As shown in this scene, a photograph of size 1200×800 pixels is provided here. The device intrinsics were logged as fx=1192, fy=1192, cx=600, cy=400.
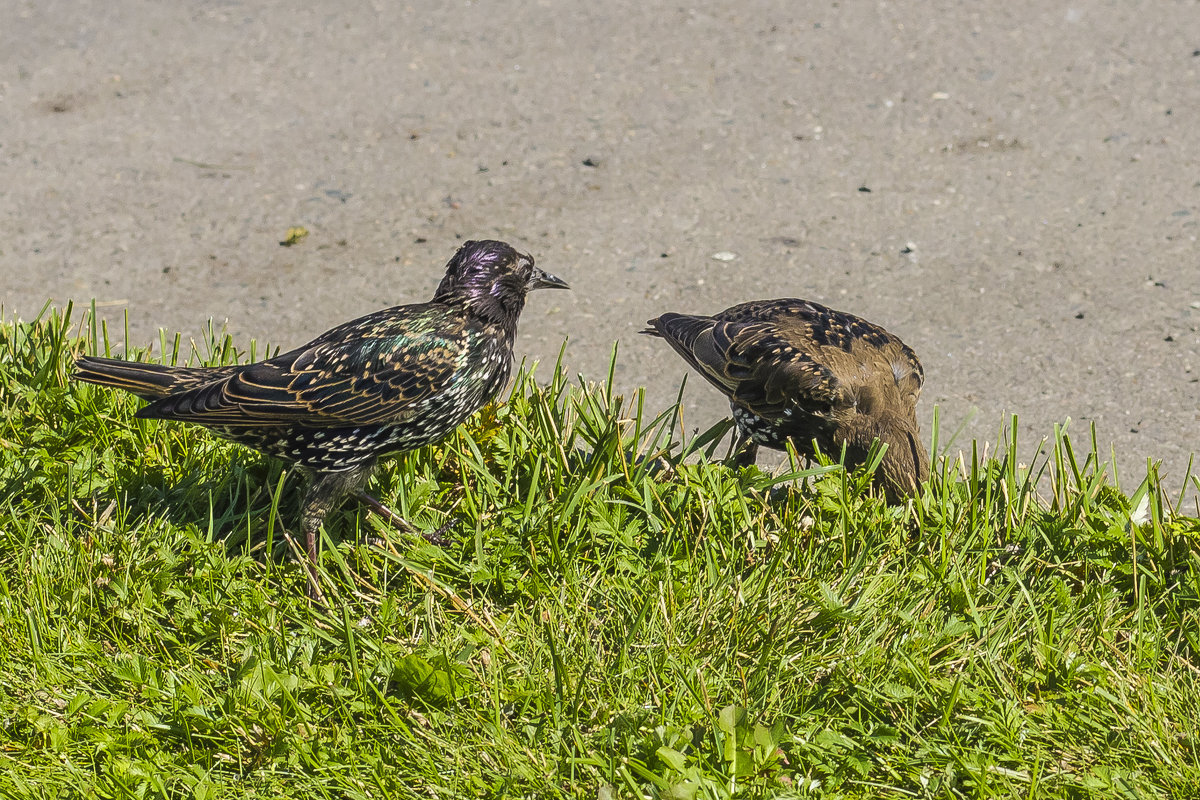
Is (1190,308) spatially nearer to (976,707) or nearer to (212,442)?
(976,707)

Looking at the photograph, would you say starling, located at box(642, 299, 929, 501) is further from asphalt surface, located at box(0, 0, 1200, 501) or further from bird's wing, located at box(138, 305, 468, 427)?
bird's wing, located at box(138, 305, 468, 427)

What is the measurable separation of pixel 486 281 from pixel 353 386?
60 cm

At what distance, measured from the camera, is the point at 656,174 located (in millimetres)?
6828

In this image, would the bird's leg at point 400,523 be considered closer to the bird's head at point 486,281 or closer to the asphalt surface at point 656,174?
the bird's head at point 486,281

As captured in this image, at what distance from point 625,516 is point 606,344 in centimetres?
172

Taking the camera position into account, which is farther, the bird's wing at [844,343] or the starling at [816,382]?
the bird's wing at [844,343]

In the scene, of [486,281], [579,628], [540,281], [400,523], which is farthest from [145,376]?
[579,628]

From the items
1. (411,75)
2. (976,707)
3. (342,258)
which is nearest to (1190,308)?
(976,707)

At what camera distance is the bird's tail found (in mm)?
3930

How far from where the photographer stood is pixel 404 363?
385 centimetres

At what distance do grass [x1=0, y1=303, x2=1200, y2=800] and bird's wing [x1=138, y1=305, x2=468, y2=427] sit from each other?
1.31 feet

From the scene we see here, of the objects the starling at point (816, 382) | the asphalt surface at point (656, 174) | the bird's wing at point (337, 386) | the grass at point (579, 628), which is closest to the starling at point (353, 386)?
the bird's wing at point (337, 386)

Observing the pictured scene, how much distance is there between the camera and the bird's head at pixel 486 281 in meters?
4.06

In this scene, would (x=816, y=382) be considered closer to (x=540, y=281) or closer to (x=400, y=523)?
(x=540, y=281)
